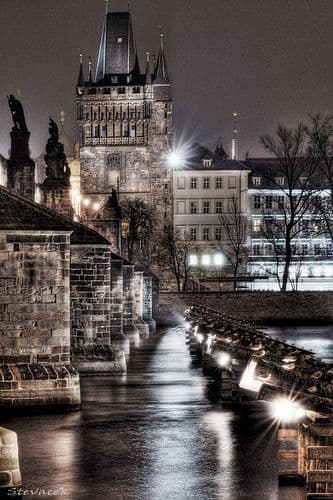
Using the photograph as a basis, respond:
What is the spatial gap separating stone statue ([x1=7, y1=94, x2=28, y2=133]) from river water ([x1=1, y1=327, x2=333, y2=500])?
64.6 ft

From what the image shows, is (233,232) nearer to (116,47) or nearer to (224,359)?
(116,47)

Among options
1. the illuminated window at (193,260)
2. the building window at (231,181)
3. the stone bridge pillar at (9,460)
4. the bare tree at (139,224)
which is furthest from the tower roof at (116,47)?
the stone bridge pillar at (9,460)

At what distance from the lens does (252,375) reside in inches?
541

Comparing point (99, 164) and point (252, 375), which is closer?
point (252, 375)

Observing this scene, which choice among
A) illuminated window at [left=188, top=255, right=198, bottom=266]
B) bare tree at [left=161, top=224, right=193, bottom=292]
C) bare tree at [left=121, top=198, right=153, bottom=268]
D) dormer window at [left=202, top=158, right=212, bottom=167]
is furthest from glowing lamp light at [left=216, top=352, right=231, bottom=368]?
dormer window at [left=202, top=158, right=212, bottom=167]

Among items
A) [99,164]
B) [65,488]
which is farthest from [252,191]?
[65,488]

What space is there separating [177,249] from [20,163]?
84.6 metres

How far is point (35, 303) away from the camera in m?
21.3

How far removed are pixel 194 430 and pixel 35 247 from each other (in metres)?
5.35

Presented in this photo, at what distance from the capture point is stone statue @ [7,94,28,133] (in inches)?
1657

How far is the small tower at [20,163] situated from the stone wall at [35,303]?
19.7 meters

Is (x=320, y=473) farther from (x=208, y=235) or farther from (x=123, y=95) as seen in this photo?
(x=123, y=95)

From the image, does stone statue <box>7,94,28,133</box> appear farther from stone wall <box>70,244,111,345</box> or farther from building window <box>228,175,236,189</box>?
building window <box>228,175,236,189</box>

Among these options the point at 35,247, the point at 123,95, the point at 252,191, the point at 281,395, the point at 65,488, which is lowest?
the point at 65,488
